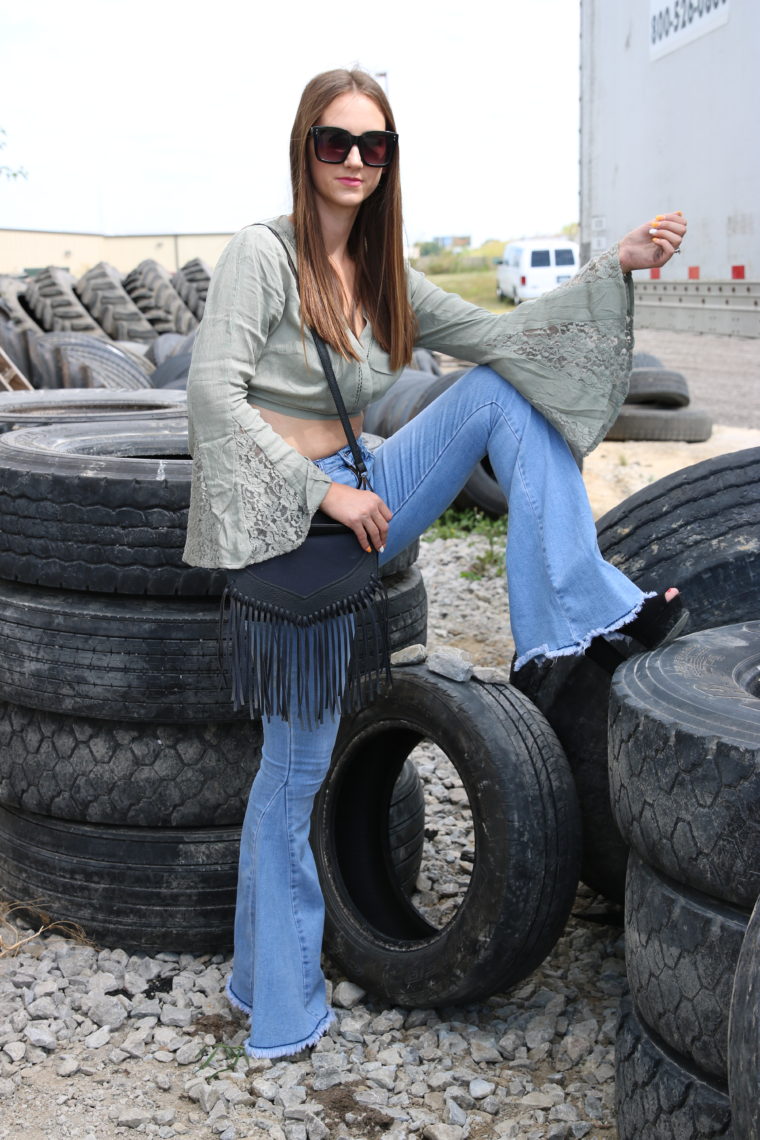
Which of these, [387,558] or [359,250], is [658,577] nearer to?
[387,558]

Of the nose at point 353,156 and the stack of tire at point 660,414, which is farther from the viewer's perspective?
the stack of tire at point 660,414

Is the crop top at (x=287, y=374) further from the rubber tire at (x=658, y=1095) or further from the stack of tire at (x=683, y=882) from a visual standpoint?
the rubber tire at (x=658, y=1095)

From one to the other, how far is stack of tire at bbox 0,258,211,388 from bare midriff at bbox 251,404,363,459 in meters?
6.59

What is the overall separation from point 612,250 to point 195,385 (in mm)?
876

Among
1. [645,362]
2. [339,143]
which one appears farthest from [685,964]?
[645,362]

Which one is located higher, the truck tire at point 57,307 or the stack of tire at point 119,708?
the truck tire at point 57,307

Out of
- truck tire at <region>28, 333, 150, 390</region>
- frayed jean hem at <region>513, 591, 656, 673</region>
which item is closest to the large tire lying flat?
frayed jean hem at <region>513, 591, 656, 673</region>

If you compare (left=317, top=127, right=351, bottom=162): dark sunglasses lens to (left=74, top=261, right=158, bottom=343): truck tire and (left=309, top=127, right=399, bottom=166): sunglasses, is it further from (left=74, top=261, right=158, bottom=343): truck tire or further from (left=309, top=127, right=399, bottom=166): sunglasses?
(left=74, top=261, right=158, bottom=343): truck tire

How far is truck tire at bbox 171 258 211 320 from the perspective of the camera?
15.1m

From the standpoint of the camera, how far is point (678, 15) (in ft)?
22.3

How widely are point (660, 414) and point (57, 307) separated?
A: 6.17m

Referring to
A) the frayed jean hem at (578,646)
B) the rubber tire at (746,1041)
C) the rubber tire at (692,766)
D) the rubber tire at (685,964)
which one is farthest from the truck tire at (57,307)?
the rubber tire at (746,1041)

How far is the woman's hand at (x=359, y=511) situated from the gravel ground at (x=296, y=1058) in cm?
112

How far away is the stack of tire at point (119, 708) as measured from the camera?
2.97 m
